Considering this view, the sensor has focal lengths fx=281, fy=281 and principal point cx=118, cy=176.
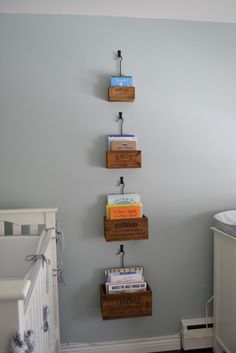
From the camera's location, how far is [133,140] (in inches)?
69.2

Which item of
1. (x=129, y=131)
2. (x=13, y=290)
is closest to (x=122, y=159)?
(x=129, y=131)

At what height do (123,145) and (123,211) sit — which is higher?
(123,145)

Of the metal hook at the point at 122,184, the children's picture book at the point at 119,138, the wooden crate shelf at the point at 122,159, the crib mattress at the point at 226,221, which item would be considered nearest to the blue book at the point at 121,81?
the children's picture book at the point at 119,138

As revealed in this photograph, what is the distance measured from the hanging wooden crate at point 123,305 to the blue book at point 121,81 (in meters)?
1.27

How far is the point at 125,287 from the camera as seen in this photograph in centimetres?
174

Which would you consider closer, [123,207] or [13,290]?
[13,290]

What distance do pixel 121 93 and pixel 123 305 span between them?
1277 mm

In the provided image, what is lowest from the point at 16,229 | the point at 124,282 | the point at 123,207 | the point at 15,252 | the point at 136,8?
the point at 124,282

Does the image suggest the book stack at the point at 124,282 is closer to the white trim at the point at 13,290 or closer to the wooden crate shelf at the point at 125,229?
the wooden crate shelf at the point at 125,229

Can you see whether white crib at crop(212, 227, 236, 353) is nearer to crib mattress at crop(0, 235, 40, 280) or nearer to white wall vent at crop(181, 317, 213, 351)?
white wall vent at crop(181, 317, 213, 351)

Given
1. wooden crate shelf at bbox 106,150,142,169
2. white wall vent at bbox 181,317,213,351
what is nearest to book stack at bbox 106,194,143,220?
wooden crate shelf at bbox 106,150,142,169

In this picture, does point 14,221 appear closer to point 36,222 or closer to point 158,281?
point 36,222

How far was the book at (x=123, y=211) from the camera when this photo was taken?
172 cm

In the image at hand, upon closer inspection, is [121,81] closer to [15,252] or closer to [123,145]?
[123,145]
